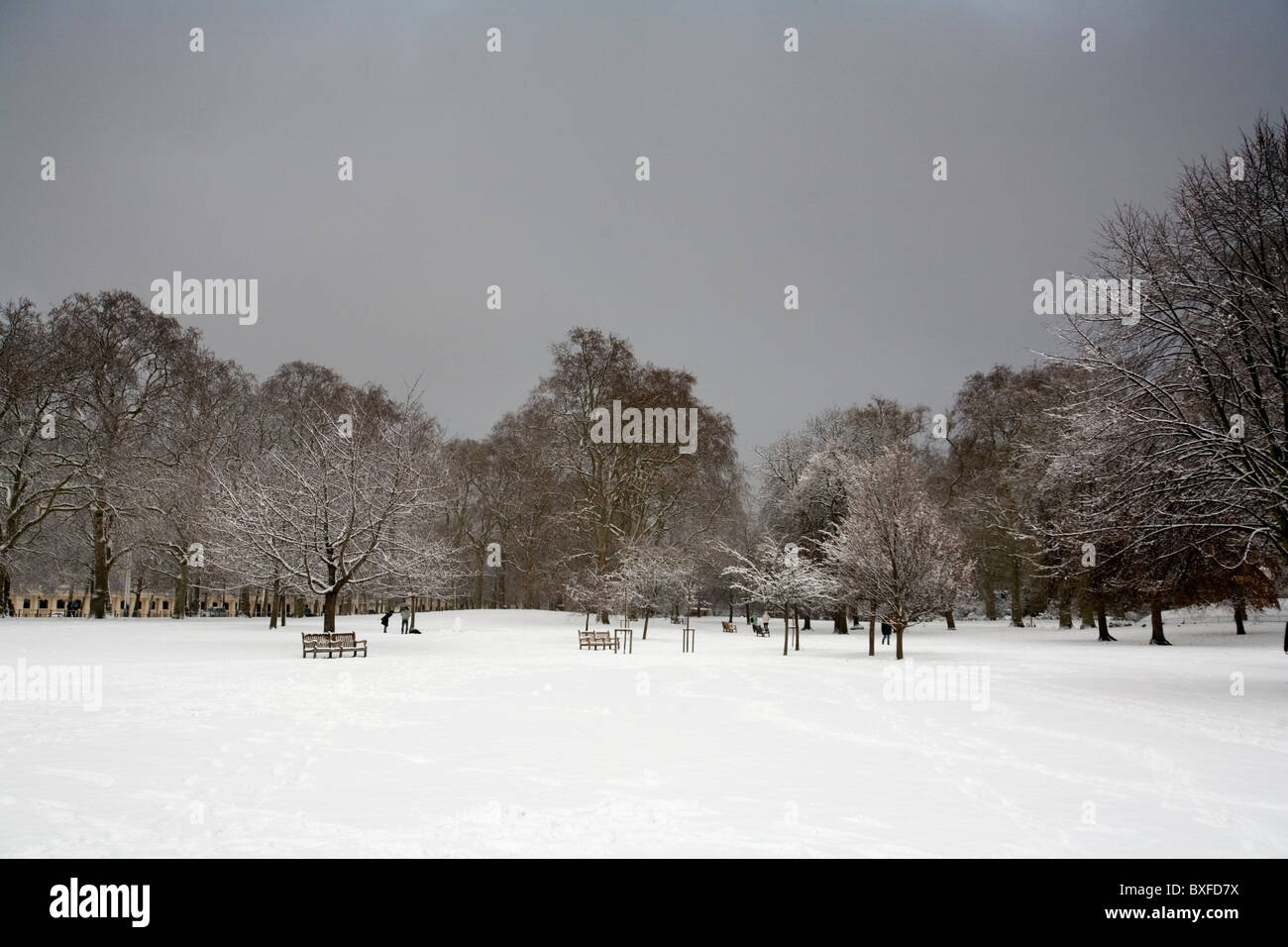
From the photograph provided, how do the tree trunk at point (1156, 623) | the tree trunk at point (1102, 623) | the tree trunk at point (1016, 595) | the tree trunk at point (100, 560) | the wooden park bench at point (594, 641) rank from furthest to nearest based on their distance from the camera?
the tree trunk at point (1016, 595)
the tree trunk at point (100, 560)
the tree trunk at point (1102, 623)
the tree trunk at point (1156, 623)
the wooden park bench at point (594, 641)

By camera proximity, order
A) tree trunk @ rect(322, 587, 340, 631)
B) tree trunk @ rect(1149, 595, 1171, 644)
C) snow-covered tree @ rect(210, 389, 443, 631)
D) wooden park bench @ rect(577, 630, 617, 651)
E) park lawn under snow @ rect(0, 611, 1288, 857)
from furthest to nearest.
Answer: tree trunk @ rect(1149, 595, 1171, 644), wooden park bench @ rect(577, 630, 617, 651), tree trunk @ rect(322, 587, 340, 631), snow-covered tree @ rect(210, 389, 443, 631), park lawn under snow @ rect(0, 611, 1288, 857)

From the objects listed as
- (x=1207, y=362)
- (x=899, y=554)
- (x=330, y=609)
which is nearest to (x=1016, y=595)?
(x=899, y=554)

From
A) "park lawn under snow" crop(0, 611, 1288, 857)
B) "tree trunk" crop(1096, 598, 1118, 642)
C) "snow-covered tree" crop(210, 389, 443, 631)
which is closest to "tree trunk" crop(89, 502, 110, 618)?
"snow-covered tree" crop(210, 389, 443, 631)

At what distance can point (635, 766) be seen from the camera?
8766mm

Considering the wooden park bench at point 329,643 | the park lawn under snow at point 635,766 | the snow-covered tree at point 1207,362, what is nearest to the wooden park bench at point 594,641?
the wooden park bench at point 329,643

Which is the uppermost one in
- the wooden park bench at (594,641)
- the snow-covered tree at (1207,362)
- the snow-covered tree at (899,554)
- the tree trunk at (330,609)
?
the snow-covered tree at (1207,362)

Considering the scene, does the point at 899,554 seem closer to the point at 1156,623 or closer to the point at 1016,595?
the point at 1156,623

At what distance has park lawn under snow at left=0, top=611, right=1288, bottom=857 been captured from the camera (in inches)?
243

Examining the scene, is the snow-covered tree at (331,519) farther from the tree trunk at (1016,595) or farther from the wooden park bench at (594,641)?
the tree trunk at (1016,595)

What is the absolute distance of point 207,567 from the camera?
4203 centimetres

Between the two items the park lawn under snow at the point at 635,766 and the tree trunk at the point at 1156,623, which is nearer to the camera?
the park lawn under snow at the point at 635,766

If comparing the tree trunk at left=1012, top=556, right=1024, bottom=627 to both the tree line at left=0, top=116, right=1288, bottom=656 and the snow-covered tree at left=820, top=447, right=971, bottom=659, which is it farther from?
the snow-covered tree at left=820, top=447, right=971, bottom=659

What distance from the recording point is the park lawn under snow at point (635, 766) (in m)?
6.17
